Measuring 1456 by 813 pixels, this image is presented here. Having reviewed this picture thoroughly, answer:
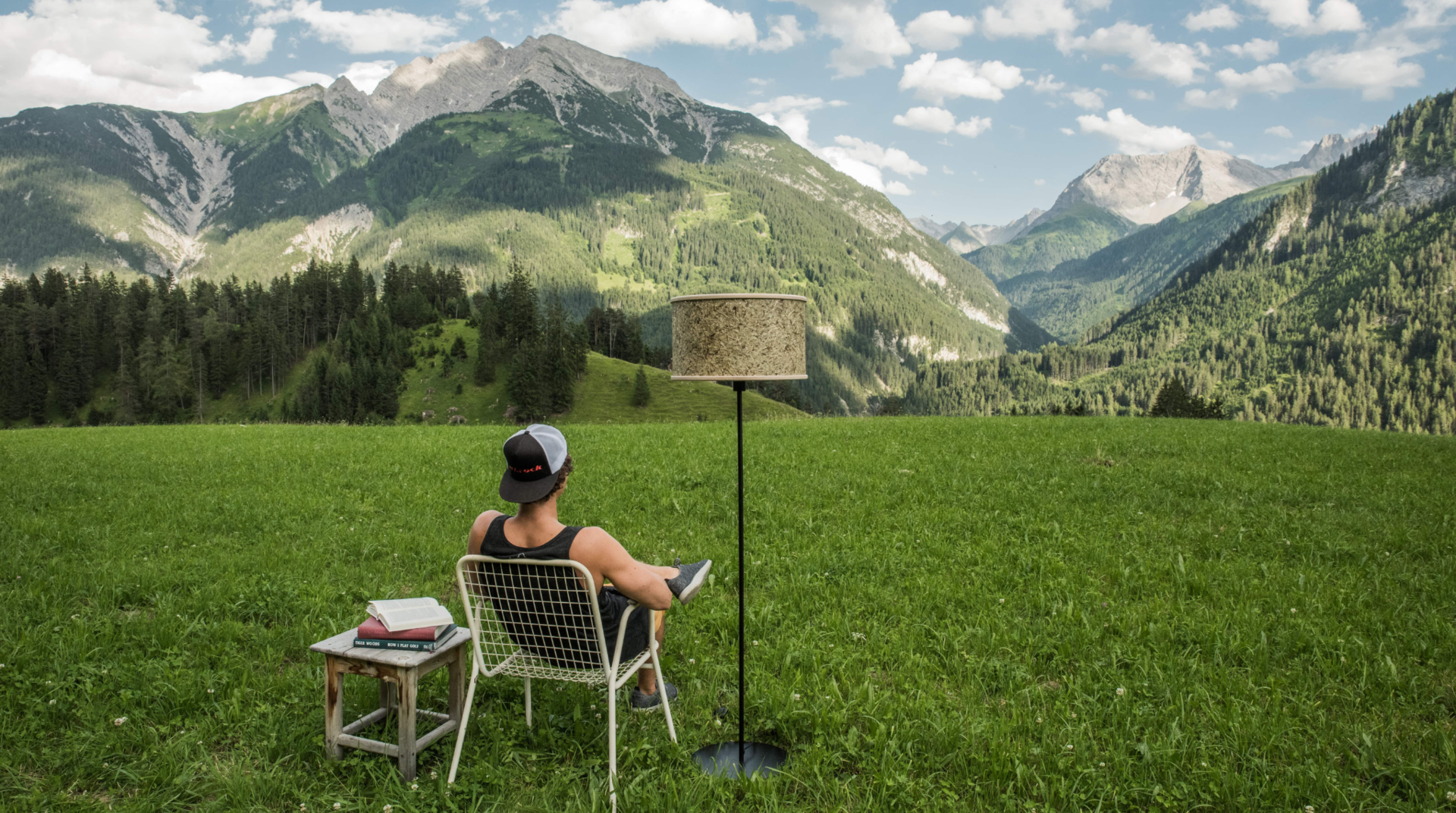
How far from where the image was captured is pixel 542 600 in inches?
200

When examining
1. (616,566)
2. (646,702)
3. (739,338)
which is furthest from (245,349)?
(739,338)

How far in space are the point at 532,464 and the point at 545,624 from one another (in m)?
1.24

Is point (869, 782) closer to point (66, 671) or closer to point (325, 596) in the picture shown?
point (325, 596)

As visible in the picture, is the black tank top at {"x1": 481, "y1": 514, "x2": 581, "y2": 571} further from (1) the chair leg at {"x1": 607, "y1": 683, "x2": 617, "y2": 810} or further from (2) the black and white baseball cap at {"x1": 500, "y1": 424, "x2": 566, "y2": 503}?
(1) the chair leg at {"x1": 607, "y1": 683, "x2": 617, "y2": 810}

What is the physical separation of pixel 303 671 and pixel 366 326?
141889 millimetres

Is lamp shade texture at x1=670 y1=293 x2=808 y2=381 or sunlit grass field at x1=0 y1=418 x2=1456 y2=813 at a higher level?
lamp shade texture at x1=670 y1=293 x2=808 y2=381

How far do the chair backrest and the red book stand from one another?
12.2 inches

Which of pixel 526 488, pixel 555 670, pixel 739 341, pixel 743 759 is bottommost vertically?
pixel 743 759

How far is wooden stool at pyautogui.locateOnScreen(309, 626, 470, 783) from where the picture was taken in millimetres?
5094

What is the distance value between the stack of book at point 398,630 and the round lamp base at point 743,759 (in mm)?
2297

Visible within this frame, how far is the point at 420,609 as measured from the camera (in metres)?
5.55

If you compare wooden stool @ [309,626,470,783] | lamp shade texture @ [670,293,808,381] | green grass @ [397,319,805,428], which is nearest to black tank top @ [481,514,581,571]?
wooden stool @ [309,626,470,783]

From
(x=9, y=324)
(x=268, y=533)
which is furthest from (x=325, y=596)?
(x=9, y=324)

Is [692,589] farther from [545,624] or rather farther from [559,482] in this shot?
[559,482]
